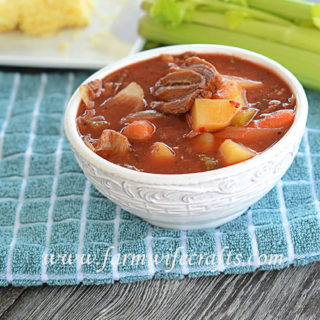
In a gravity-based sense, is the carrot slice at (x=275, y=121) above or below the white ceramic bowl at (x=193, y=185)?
above

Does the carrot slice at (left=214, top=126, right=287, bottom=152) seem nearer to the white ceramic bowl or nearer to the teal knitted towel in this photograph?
the white ceramic bowl

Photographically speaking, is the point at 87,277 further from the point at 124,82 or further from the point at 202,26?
the point at 202,26

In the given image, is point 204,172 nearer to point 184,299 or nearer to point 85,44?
point 184,299

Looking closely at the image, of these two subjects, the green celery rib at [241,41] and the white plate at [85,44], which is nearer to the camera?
the green celery rib at [241,41]

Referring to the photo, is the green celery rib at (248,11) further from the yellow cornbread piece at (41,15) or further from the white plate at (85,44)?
the yellow cornbread piece at (41,15)

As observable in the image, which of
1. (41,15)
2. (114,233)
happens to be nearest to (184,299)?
(114,233)

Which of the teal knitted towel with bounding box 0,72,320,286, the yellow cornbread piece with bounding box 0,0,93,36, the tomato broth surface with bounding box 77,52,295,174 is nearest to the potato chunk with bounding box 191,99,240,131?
the tomato broth surface with bounding box 77,52,295,174

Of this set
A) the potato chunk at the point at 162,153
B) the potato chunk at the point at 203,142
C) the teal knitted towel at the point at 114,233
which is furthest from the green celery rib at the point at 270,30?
the potato chunk at the point at 162,153
